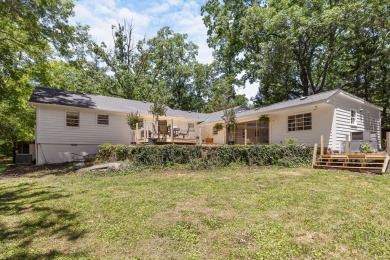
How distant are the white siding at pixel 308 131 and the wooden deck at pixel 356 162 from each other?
2.43m

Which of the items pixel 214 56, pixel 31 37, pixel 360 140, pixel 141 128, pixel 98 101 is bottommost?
pixel 360 140

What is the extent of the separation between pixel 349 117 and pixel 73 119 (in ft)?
58.9

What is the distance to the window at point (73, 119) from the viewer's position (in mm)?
14927

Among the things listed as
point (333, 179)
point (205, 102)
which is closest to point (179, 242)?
point (333, 179)

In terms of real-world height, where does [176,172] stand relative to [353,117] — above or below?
below

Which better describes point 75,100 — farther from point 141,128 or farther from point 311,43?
point 311,43

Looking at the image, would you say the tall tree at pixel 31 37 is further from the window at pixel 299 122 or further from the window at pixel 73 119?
the window at pixel 299 122

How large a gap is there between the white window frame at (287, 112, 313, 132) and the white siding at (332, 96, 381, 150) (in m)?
1.45

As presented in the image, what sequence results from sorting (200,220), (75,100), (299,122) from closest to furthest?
(200,220) < (299,122) < (75,100)

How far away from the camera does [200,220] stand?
4.27 metres

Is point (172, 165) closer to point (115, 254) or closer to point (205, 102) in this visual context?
point (115, 254)

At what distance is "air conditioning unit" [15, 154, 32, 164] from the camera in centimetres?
1498

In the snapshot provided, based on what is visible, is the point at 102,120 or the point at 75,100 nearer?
the point at 75,100

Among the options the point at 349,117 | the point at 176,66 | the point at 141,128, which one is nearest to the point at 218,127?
the point at 141,128
